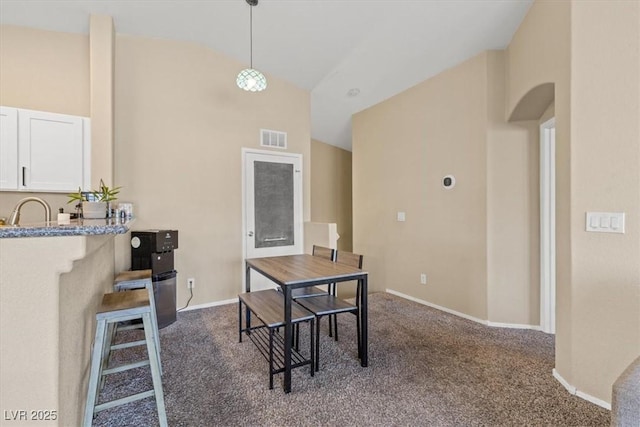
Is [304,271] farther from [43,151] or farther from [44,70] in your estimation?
[44,70]

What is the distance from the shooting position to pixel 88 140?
305cm

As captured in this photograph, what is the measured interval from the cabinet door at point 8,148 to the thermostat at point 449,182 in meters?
4.32

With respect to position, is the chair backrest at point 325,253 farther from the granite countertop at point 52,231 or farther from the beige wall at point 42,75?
the beige wall at point 42,75

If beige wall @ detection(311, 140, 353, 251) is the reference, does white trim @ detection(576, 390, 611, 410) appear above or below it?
below

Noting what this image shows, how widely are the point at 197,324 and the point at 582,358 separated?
10.8 ft

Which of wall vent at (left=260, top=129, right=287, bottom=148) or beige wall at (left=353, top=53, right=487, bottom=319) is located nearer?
beige wall at (left=353, top=53, right=487, bottom=319)

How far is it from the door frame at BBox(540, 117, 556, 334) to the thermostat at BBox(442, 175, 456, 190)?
33.8 inches

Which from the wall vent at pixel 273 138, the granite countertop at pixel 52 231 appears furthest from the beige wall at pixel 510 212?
the granite countertop at pixel 52 231

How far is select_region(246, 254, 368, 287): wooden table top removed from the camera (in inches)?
86.2

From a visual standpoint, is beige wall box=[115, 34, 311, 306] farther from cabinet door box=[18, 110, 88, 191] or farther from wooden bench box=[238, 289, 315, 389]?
wooden bench box=[238, 289, 315, 389]

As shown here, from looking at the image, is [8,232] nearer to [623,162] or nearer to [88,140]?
[88,140]

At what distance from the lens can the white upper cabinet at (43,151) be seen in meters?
2.68

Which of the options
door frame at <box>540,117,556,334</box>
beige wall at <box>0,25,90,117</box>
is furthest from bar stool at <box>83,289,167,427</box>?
door frame at <box>540,117,556,334</box>

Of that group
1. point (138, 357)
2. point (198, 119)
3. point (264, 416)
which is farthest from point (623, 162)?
point (198, 119)
